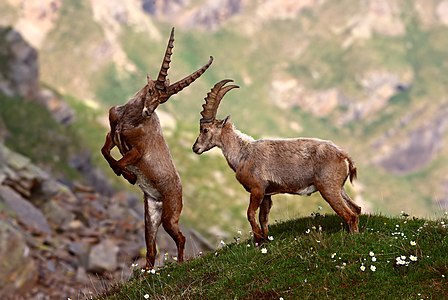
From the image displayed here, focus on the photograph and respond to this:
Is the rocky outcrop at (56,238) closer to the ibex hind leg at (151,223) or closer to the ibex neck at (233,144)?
the ibex hind leg at (151,223)

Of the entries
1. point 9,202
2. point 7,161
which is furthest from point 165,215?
point 7,161

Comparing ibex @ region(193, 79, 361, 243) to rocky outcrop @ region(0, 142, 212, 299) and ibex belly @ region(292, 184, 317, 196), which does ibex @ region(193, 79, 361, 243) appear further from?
rocky outcrop @ region(0, 142, 212, 299)

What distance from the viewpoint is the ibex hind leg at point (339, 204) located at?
11.7 metres

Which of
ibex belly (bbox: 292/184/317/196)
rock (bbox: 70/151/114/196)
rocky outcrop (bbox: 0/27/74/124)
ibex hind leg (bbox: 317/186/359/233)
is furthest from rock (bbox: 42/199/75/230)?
rocky outcrop (bbox: 0/27/74/124)

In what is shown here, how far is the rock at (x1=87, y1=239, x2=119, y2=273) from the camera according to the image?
29.9m

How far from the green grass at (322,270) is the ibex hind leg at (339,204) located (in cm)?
30

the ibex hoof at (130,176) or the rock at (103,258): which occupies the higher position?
the rock at (103,258)

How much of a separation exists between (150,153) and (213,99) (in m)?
1.76

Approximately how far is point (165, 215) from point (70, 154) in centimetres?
5193

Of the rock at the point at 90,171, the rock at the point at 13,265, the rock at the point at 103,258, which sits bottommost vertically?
the rock at the point at 13,265

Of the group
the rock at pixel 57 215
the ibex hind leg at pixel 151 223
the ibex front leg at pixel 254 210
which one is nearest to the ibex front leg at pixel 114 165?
the ibex hind leg at pixel 151 223

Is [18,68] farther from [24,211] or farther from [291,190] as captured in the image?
[291,190]

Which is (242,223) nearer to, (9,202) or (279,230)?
(9,202)

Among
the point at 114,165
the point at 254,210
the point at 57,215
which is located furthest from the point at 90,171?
the point at 254,210
